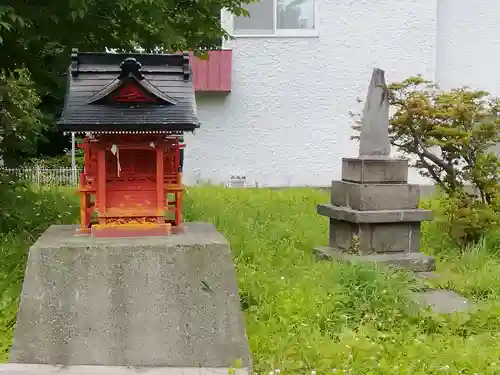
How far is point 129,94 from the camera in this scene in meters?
5.47

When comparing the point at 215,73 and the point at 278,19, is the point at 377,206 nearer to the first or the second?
the point at 215,73

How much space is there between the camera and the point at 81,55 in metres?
5.84

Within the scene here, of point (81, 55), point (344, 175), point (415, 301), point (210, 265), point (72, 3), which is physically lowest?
point (415, 301)

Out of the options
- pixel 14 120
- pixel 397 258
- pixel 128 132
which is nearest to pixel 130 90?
pixel 128 132

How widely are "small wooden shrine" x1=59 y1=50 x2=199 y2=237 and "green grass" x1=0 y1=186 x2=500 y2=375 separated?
1.19m

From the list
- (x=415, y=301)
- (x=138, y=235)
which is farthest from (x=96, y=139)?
(x=415, y=301)

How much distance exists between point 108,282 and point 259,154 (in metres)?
9.24

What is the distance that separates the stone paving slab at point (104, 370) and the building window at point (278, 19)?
9.92 m

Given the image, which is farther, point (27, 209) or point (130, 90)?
point (27, 209)

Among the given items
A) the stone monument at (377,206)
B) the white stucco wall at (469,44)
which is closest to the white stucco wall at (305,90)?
the white stucco wall at (469,44)

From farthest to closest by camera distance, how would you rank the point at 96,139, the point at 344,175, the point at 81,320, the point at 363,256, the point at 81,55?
the point at 344,175
the point at 363,256
the point at 81,55
the point at 96,139
the point at 81,320

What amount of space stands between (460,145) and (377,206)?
73.1 inches

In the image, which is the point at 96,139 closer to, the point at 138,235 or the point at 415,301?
the point at 138,235

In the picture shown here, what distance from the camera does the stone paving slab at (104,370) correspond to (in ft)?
15.9
